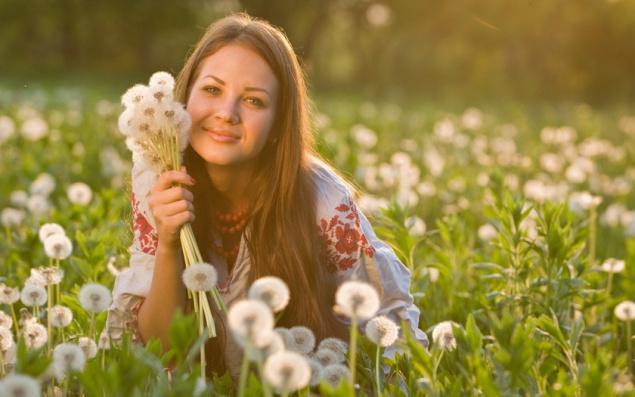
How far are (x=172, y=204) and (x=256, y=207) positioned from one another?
1.81ft

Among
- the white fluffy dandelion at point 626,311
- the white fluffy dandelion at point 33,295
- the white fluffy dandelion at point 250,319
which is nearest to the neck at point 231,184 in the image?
the white fluffy dandelion at point 33,295

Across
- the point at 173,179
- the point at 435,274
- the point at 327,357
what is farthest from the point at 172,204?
the point at 435,274

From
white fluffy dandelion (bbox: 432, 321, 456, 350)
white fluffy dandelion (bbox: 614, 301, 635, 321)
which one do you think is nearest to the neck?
white fluffy dandelion (bbox: 432, 321, 456, 350)

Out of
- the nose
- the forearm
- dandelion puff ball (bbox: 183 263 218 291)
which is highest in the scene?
the nose

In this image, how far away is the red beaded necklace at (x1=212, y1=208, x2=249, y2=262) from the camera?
10.5 feet

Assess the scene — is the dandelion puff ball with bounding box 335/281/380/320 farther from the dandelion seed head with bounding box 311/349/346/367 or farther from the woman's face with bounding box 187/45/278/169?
the woman's face with bounding box 187/45/278/169

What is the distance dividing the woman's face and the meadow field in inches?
25.4

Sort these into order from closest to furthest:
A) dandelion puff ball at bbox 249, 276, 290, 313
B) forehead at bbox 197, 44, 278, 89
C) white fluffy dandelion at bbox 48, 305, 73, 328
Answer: dandelion puff ball at bbox 249, 276, 290, 313, white fluffy dandelion at bbox 48, 305, 73, 328, forehead at bbox 197, 44, 278, 89

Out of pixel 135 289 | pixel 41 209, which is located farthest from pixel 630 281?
pixel 41 209

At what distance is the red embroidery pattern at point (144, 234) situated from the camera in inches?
124

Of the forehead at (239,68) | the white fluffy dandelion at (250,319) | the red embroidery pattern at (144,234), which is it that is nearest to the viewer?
the white fluffy dandelion at (250,319)

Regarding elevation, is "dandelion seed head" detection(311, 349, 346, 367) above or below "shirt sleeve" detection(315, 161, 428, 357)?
below

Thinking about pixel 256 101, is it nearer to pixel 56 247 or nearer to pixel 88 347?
pixel 56 247

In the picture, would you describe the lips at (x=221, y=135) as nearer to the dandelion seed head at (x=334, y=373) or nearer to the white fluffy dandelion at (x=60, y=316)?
the white fluffy dandelion at (x=60, y=316)
